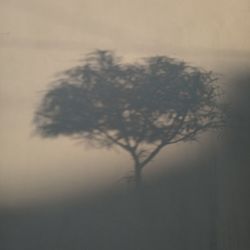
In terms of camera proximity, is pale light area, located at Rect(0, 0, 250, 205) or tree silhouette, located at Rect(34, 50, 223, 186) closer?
pale light area, located at Rect(0, 0, 250, 205)

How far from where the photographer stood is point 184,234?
5.92 m

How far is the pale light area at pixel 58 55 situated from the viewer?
5.45 metres

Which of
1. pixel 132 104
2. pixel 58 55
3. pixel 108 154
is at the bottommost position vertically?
pixel 108 154

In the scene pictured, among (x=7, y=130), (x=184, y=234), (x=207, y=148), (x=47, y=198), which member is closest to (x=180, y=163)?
(x=207, y=148)

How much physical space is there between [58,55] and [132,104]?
0.86m

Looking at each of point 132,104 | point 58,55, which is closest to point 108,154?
point 132,104

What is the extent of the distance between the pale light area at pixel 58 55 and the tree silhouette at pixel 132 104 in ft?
0.33

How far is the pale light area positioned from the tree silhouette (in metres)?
0.10

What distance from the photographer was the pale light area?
17.9 feet

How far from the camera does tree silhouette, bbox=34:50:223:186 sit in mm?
5562

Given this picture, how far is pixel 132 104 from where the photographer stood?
5.78 metres

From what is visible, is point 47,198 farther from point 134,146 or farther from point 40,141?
point 134,146

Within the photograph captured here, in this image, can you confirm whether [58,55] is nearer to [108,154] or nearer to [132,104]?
[132,104]

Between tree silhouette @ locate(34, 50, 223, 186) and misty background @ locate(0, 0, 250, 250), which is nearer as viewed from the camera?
misty background @ locate(0, 0, 250, 250)
